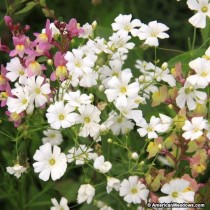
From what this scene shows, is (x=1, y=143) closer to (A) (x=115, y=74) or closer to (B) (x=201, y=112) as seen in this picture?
(A) (x=115, y=74)

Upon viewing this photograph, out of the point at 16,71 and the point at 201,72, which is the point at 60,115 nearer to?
the point at 16,71

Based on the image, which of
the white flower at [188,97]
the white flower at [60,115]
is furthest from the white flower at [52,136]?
the white flower at [188,97]

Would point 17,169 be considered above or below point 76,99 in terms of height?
below

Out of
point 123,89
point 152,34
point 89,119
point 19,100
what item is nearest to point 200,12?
point 152,34

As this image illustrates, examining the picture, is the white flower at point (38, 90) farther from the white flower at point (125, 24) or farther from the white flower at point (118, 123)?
the white flower at point (125, 24)

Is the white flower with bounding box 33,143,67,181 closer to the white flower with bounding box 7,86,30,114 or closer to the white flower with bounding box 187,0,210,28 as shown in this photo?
the white flower with bounding box 7,86,30,114

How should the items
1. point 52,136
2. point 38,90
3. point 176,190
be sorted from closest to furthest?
point 176,190 < point 38,90 < point 52,136
